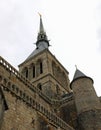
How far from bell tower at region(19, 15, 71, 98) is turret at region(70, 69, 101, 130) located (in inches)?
173

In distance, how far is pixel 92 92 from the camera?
62.0 feet

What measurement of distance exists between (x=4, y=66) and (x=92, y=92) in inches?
312

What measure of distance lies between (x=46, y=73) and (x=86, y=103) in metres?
8.85

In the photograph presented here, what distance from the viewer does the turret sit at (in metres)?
16.9

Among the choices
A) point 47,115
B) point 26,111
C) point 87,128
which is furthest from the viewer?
point 87,128

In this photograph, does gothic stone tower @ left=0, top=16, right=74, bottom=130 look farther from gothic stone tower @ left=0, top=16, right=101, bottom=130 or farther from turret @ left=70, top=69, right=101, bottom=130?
turret @ left=70, top=69, right=101, bottom=130

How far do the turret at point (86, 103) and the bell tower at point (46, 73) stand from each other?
4.40 meters

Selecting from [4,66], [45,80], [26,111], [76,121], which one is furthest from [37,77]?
[26,111]

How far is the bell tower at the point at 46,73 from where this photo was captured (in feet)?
Answer: 82.2

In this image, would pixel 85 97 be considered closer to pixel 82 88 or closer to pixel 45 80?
pixel 82 88

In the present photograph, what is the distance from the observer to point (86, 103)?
1814 cm

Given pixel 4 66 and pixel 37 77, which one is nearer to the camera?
pixel 4 66

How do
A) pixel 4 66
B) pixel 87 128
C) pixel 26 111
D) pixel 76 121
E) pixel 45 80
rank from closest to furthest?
pixel 26 111
pixel 4 66
pixel 87 128
pixel 76 121
pixel 45 80

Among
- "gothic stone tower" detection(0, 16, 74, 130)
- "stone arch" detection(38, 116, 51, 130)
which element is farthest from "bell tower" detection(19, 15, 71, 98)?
"stone arch" detection(38, 116, 51, 130)
